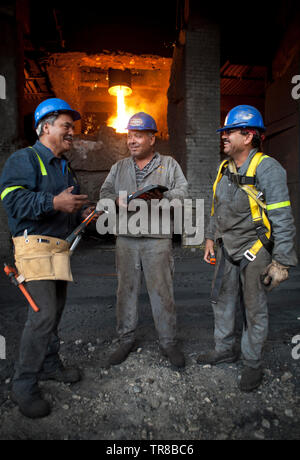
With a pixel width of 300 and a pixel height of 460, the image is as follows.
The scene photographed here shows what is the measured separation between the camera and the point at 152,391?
2.54 m

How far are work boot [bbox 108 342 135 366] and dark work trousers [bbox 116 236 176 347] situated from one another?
0.05 metres

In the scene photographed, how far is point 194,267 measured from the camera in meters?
6.81

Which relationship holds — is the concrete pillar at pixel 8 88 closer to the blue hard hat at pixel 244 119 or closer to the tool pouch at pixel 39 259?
the tool pouch at pixel 39 259

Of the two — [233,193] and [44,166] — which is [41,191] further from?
[233,193]

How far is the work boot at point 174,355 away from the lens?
9.44ft

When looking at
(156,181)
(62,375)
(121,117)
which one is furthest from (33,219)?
(121,117)

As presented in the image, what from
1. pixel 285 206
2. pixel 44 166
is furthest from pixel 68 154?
pixel 285 206

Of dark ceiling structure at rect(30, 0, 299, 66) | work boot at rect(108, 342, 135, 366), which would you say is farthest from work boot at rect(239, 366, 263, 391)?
dark ceiling structure at rect(30, 0, 299, 66)

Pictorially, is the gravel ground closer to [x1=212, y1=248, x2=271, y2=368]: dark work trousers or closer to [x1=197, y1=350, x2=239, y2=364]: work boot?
[x1=197, y1=350, x2=239, y2=364]: work boot

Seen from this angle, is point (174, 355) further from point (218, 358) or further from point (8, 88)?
point (8, 88)

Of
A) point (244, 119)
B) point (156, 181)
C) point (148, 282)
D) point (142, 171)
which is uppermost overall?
point (244, 119)

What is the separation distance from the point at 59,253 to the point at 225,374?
1.80 metres

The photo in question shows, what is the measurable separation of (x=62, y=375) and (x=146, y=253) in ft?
4.19

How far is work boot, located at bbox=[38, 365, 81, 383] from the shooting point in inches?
104
